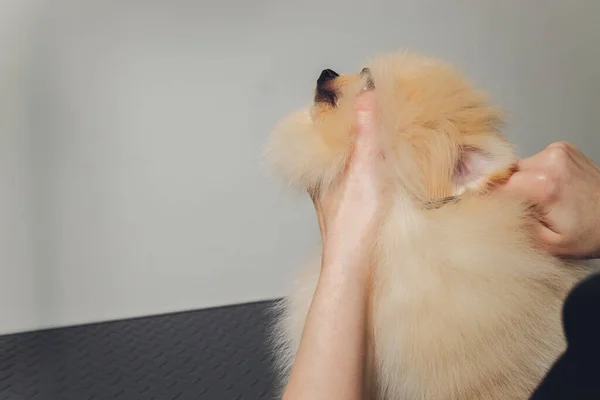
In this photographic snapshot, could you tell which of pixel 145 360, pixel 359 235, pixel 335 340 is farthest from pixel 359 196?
pixel 145 360

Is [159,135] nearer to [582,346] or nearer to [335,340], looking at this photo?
[335,340]

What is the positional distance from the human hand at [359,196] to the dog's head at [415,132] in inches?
0.4

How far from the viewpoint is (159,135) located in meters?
1.20

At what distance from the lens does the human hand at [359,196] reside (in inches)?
22.4

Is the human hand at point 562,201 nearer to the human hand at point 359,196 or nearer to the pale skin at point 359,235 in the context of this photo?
the pale skin at point 359,235

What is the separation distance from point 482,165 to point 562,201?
86 millimetres

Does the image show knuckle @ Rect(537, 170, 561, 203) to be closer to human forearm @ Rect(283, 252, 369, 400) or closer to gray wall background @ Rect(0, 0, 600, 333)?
human forearm @ Rect(283, 252, 369, 400)

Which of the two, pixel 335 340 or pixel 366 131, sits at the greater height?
pixel 366 131

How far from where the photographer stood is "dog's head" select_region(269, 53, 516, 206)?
0.57 metres

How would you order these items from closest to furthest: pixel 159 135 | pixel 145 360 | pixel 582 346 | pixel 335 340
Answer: pixel 582 346 → pixel 335 340 → pixel 145 360 → pixel 159 135

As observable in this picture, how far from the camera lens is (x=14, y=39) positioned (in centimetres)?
109

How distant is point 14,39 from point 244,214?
23.1 inches

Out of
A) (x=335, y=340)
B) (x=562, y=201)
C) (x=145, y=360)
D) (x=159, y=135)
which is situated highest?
(x=159, y=135)

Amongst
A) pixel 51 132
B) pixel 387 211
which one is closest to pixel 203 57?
pixel 51 132
